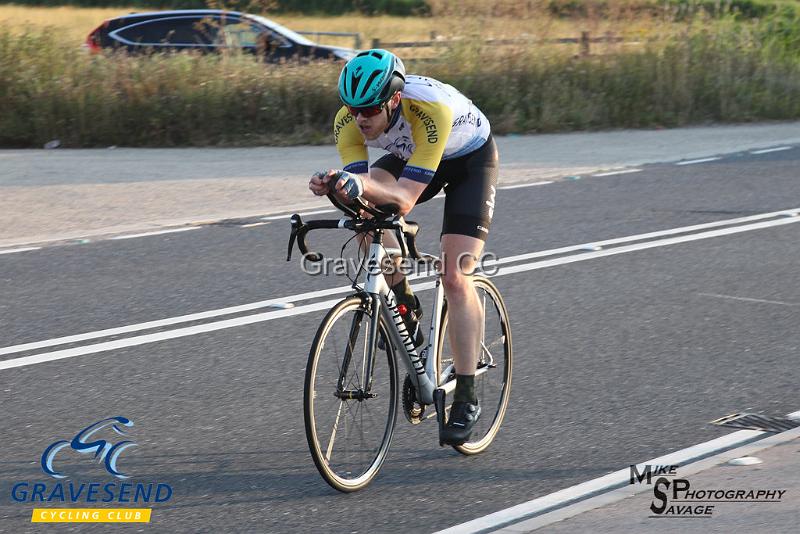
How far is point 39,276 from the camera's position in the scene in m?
9.23

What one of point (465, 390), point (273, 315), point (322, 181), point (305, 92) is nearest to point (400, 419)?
point (465, 390)

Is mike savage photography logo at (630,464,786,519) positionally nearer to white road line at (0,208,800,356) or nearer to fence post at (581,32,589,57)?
white road line at (0,208,800,356)

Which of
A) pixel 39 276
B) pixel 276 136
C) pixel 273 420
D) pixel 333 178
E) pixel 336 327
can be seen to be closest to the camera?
pixel 333 178

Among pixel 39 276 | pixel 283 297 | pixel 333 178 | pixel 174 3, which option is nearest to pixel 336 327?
pixel 333 178

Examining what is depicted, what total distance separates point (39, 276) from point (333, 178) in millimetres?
5312

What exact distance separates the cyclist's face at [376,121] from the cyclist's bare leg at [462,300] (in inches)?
23.6

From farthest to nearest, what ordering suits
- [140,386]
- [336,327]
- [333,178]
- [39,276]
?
[39,276], [140,386], [336,327], [333,178]

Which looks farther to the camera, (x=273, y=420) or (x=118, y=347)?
(x=118, y=347)

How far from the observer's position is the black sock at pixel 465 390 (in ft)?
18.2

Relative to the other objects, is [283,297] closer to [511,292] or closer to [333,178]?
[511,292]

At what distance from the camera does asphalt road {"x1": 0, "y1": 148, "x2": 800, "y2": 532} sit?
5.18 metres

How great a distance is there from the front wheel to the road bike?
11 mm

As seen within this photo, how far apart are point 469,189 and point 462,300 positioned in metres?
0.50

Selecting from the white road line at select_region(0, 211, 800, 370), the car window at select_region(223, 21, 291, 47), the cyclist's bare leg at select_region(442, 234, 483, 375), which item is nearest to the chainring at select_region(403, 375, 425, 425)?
the cyclist's bare leg at select_region(442, 234, 483, 375)
